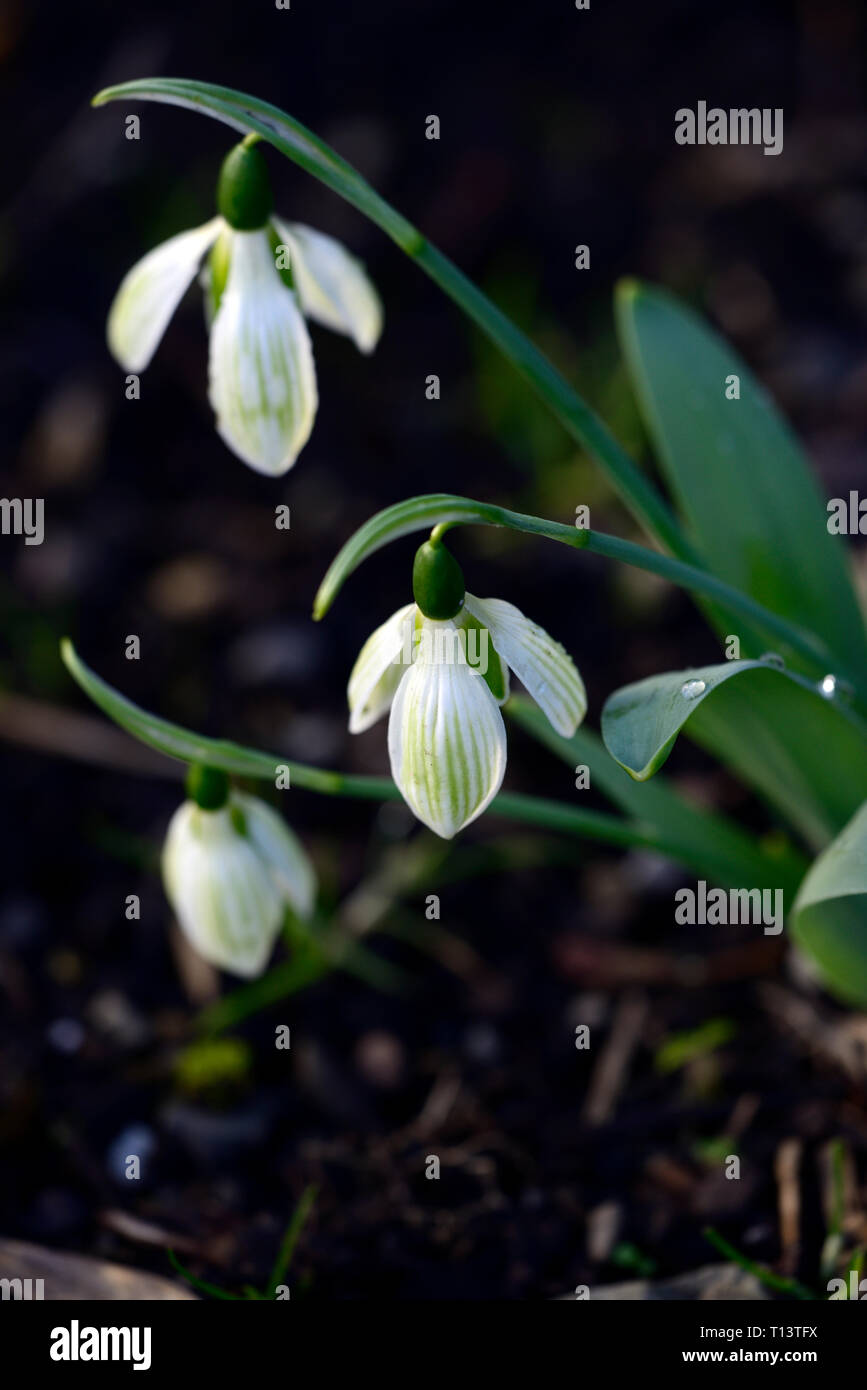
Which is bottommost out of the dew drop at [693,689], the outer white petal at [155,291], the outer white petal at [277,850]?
the outer white petal at [277,850]

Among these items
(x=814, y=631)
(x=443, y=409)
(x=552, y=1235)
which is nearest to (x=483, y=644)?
(x=814, y=631)

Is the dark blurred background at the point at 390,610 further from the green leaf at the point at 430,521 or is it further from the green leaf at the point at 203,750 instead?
the green leaf at the point at 430,521

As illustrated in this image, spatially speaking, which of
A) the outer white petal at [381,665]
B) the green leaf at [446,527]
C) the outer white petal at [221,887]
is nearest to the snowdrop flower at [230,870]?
the outer white petal at [221,887]

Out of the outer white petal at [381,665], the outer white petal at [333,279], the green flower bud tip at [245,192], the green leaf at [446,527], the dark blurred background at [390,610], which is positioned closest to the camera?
the green leaf at [446,527]

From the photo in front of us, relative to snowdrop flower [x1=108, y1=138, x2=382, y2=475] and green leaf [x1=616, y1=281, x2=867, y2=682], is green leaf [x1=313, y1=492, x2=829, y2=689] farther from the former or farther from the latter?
green leaf [x1=616, y1=281, x2=867, y2=682]

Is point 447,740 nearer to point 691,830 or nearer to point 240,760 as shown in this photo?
point 240,760

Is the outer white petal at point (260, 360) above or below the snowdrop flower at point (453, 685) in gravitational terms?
above

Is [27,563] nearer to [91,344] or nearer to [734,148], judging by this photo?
[91,344]
